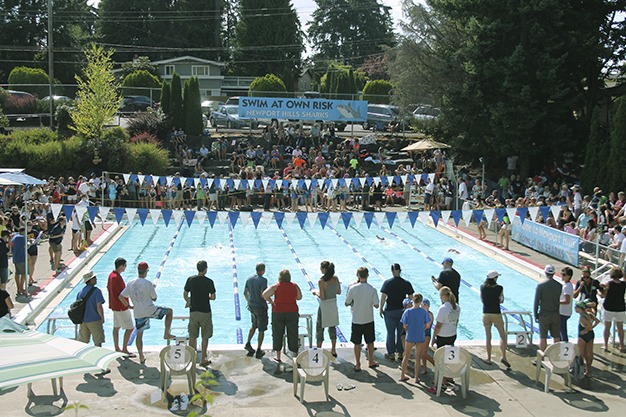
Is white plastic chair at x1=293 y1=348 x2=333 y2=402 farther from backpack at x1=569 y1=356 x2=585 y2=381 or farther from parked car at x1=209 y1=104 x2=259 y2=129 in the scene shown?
parked car at x1=209 y1=104 x2=259 y2=129

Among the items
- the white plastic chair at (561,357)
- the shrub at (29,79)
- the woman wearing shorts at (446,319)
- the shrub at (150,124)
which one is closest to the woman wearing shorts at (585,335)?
the white plastic chair at (561,357)

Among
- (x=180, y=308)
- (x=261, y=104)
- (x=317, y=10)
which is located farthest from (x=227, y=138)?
(x=317, y=10)

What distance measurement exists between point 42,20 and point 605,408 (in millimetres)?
62847

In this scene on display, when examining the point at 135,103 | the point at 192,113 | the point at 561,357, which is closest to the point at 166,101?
the point at 192,113

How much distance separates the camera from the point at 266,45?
66562mm

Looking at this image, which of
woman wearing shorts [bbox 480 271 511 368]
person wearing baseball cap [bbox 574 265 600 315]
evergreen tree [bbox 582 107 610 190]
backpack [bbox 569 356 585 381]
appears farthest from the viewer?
evergreen tree [bbox 582 107 610 190]

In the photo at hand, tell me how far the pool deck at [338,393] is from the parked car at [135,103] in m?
34.4

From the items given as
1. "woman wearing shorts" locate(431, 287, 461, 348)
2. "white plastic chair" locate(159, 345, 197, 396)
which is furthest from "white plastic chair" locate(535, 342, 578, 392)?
"white plastic chair" locate(159, 345, 197, 396)

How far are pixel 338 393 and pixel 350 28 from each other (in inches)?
3061

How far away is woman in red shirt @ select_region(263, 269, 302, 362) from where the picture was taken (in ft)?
35.4

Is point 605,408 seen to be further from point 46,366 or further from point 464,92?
point 464,92

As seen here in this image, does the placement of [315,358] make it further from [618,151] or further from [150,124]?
[150,124]

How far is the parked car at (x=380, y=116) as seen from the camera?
44.2 metres

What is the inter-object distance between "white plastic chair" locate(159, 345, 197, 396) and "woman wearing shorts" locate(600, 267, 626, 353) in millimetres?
6595
